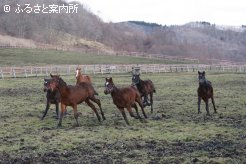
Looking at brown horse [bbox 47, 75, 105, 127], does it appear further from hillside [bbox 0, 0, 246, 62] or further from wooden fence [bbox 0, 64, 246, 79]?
hillside [bbox 0, 0, 246, 62]

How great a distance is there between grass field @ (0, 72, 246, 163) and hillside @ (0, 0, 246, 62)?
76102 mm

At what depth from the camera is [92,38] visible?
440 ft

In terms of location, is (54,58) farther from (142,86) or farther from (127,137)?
(127,137)

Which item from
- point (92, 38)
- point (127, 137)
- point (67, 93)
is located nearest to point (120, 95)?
point (67, 93)

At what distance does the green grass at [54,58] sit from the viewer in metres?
68.1

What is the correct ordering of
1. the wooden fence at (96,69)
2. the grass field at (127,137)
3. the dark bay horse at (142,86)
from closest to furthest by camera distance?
the grass field at (127,137) → the dark bay horse at (142,86) → the wooden fence at (96,69)

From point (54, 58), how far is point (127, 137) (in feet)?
207

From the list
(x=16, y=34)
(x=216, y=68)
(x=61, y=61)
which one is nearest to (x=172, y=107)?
(x=216, y=68)

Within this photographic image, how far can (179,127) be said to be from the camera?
45.6ft

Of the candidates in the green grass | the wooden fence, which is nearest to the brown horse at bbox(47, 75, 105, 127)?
the wooden fence

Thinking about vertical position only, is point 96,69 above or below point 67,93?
below

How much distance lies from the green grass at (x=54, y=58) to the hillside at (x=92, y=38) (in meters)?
14.0

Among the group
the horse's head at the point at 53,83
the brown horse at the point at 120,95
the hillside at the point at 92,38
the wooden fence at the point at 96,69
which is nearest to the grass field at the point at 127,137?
the brown horse at the point at 120,95

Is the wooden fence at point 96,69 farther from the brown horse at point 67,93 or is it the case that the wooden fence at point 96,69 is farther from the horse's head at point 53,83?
the horse's head at point 53,83
